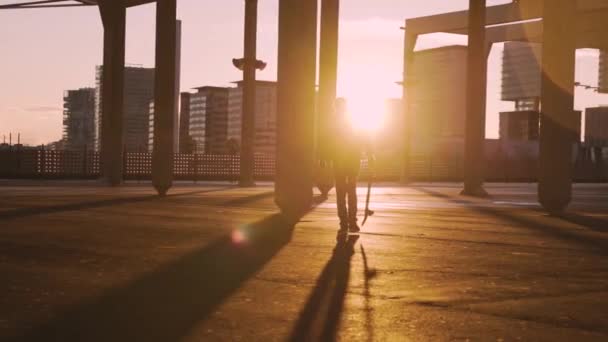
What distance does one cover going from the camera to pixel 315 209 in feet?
53.0

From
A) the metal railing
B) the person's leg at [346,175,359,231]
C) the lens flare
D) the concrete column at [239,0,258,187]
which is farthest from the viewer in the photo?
the metal railing

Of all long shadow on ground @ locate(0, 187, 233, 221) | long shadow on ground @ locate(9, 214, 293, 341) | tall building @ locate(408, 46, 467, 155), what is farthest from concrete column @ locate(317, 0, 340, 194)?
tall building @ locate(408, 46, 467, 155)

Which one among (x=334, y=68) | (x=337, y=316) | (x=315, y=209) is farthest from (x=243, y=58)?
(x=337, y=316)

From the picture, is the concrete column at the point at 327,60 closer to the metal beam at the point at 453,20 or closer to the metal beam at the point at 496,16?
the metal beam at the point at 496,16

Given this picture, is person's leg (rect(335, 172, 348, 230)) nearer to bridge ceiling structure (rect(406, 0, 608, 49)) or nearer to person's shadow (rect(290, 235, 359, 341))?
person's shadow (rect(290, 235, 359, 341))

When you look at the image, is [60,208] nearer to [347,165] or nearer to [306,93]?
[306,93]

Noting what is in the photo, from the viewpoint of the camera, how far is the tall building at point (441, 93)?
5502 inches

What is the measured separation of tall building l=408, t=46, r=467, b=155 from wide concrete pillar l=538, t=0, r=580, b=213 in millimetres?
107110

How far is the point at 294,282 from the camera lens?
19.9 ft

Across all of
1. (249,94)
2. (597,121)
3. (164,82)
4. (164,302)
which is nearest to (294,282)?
(164,302)

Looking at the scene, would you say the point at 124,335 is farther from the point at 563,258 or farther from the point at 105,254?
the point at 563,258

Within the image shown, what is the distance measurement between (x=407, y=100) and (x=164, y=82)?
1079 inches

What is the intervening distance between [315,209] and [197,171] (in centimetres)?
2751

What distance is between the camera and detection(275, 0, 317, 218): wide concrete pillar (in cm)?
1288
